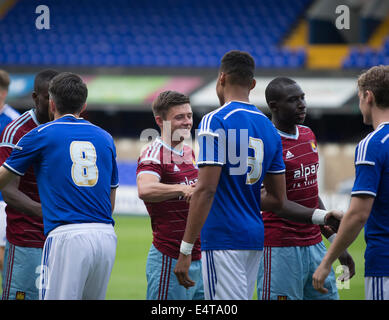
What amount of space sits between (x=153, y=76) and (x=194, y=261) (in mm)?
15024

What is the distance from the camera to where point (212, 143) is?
12.3 feet

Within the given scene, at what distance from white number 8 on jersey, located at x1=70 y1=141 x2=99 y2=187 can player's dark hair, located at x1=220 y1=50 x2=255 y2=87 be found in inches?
39.8

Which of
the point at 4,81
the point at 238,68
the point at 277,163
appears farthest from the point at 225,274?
the point at 4,81

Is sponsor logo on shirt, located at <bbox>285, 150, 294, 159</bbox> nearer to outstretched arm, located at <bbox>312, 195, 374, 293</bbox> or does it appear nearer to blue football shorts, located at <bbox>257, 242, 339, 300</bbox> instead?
blue football shorts, located at <bbox>257, 242, 339, 300</bbox>

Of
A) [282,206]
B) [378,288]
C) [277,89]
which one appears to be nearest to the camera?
[378,288]

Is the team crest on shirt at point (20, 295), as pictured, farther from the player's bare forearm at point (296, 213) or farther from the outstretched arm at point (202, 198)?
the player's bare forearm at point (296, 213)

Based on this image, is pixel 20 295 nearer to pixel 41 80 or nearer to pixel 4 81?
pixel 41 80

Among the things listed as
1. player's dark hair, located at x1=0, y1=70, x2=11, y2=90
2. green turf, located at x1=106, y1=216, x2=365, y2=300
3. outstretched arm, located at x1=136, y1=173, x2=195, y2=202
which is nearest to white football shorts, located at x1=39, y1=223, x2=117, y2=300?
outstretched arm, located at x1=136, y1=173, x2=195, y2=202

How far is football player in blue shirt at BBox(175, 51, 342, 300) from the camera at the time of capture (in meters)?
3.73

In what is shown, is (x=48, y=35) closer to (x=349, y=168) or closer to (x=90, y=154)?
(x=349, y=168)

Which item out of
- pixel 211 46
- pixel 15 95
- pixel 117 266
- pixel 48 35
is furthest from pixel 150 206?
pixel 48 35

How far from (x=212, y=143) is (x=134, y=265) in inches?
287

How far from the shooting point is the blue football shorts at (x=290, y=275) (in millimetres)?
4691

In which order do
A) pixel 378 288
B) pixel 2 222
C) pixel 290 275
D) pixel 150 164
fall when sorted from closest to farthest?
pixel 378 288, pixel 150 164, pixel 290 275, pixel 2 222
